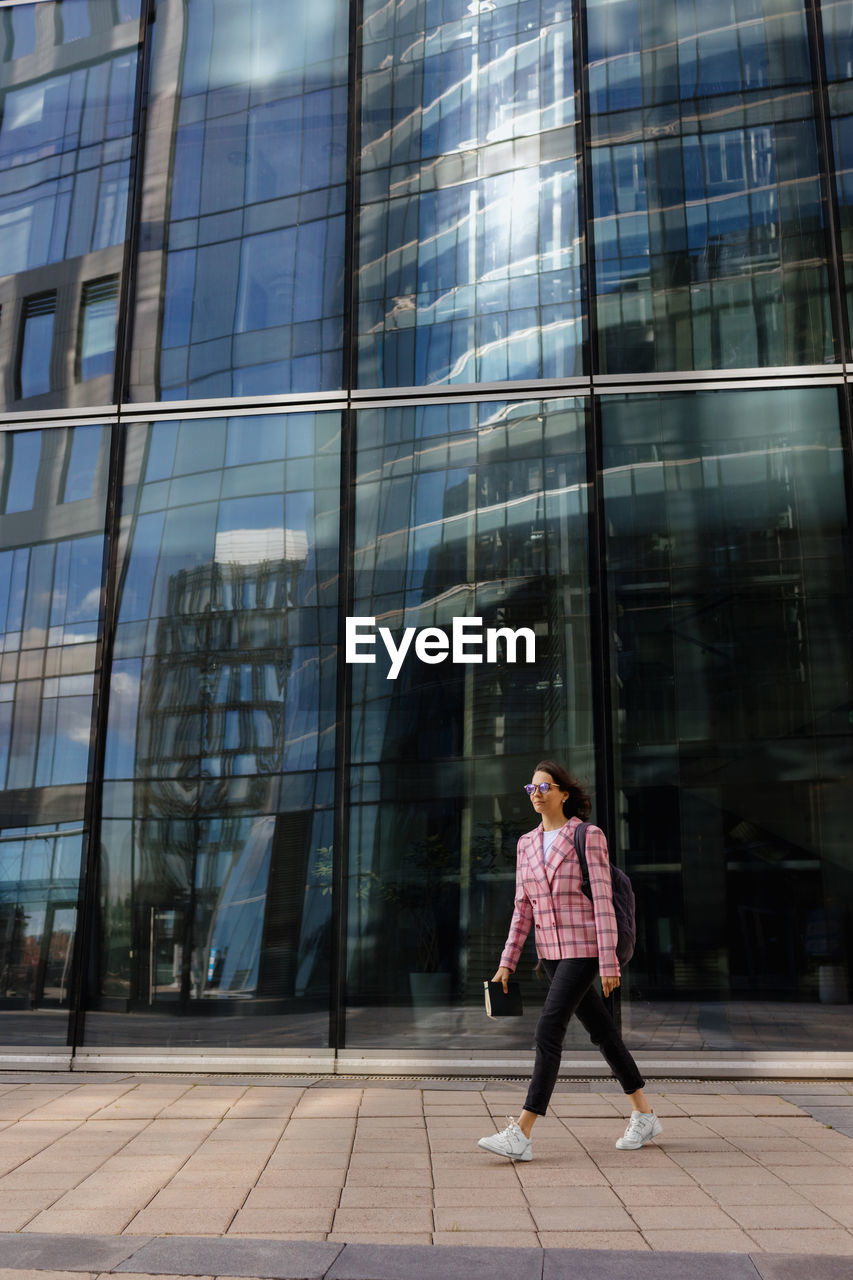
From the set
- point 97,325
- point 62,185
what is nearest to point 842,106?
point 97,325

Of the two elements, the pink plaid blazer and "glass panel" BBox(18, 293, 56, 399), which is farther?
"glass panel" BBox(18, 293, 56, 399)

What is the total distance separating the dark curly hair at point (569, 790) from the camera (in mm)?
5559

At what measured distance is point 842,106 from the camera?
29.3 ft

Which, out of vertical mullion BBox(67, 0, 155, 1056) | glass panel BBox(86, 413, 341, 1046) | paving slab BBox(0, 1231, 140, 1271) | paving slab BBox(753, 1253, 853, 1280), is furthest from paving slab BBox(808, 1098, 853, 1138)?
vertical mullion BBox(67, 0, 155, 1056)

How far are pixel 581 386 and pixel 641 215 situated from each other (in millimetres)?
1524

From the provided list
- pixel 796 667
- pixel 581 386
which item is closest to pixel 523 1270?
pixel 796 667

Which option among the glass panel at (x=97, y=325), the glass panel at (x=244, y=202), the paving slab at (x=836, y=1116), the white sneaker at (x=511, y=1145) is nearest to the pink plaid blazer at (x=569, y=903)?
the white sneaker at (x=511, y=1145)

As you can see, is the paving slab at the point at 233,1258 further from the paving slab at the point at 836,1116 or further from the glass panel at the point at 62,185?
the glass panel at the point at 62,185

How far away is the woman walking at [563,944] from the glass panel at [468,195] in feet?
Result: 14.5

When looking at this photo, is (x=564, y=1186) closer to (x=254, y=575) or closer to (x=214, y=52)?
(x=254, y=575)

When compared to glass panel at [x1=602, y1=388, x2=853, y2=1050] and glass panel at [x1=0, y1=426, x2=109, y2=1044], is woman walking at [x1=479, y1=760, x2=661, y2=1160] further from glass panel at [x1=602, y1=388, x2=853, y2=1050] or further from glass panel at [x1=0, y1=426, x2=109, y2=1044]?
glass panel at [x1=0, y1=426, x2=109, y2=1044]

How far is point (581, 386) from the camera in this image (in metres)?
8.72

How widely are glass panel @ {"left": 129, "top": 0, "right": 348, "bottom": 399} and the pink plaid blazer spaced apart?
4.81m

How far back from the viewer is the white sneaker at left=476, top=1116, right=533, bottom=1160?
5102mm
